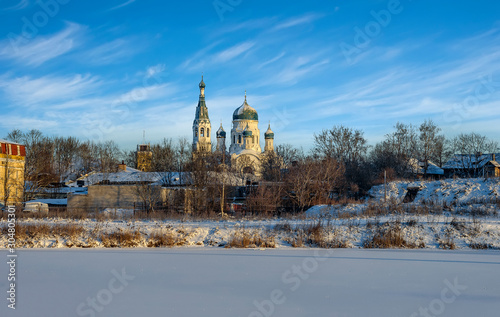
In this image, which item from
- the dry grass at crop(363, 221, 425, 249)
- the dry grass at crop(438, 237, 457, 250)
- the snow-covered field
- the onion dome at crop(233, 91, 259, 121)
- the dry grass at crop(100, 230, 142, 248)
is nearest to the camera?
the snow-covered field

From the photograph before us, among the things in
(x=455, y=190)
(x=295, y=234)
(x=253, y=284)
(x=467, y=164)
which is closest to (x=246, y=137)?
(x=467, y=164)

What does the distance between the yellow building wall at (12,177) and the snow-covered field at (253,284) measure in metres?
27.3

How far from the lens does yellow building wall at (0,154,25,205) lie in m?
Answer: 37.5

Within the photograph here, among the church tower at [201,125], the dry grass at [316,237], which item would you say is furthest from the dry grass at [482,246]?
the church tower at [201,125]

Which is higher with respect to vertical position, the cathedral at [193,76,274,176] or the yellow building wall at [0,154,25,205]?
the cathedral at [193,76,274,176]

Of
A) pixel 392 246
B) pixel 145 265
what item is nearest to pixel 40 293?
pixel 145 265

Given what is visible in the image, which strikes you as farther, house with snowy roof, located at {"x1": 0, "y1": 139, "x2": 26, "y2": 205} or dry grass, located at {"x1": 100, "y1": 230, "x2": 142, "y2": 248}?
house with snowy roof, located at {"x1": 0, "y1": 139, "x2": 26, "y2": 205}

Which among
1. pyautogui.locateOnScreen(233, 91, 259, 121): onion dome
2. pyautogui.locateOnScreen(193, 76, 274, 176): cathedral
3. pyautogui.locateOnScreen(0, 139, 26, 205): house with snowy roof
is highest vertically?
pyautogui.locateOnScreen(233, 91, 259, 121): onion dome

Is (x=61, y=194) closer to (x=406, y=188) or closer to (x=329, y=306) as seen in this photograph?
(x=406, y=188)

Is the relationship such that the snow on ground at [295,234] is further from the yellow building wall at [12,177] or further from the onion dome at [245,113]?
the onion dome at [245,113]

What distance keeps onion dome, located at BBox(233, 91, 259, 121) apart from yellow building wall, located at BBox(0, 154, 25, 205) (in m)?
45.0

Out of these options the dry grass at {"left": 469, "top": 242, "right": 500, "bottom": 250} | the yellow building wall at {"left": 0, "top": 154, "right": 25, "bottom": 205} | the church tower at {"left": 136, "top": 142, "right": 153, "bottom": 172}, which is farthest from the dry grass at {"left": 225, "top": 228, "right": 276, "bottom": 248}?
the church tower at {"left": 136, "top": 142, "right": 153, "bottom": 172}

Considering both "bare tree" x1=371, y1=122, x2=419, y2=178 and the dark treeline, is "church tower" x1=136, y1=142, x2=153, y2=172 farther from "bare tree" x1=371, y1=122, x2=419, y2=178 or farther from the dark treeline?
"bare tree" x1=371, y1=122, x2=419, y2=178

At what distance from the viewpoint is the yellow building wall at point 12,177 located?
3753 cm
